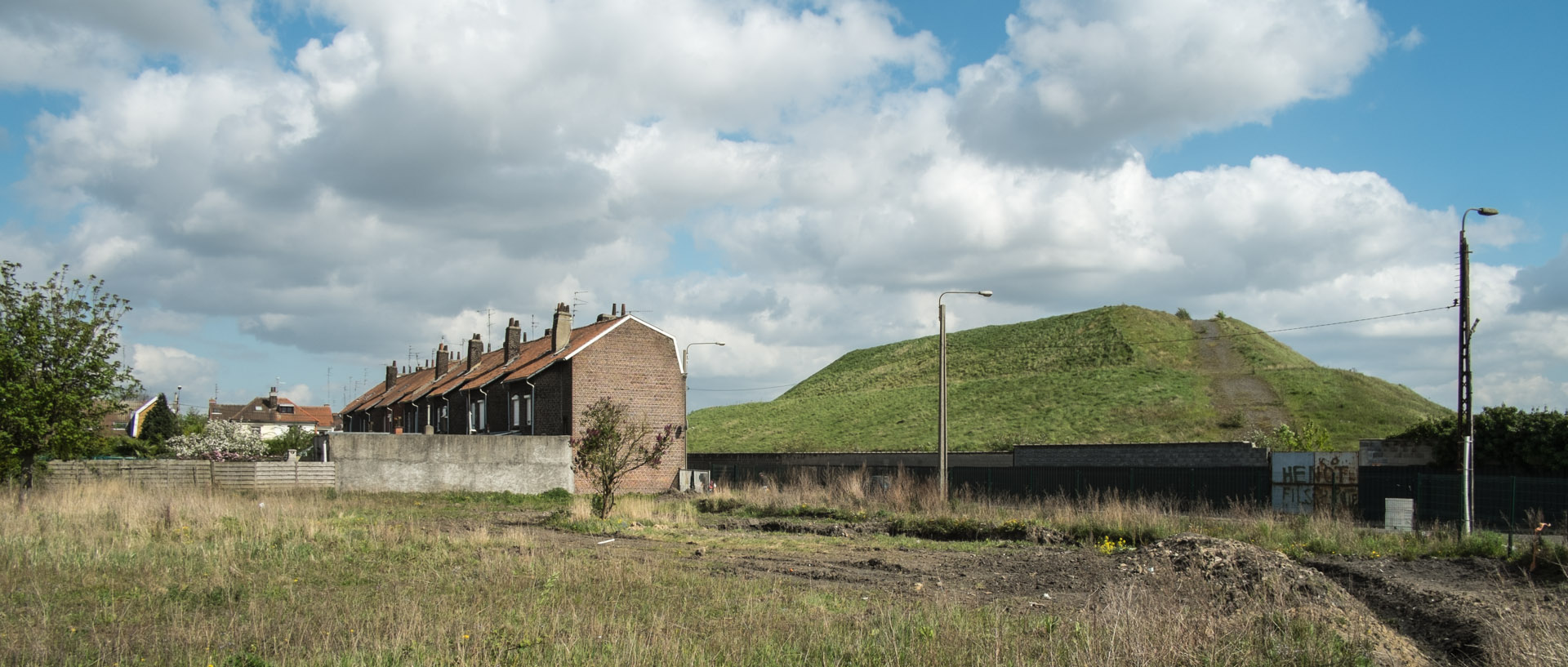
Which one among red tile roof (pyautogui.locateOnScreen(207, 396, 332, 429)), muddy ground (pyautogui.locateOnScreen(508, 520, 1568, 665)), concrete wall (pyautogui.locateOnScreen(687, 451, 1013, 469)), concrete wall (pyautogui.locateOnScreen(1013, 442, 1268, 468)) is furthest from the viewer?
red tile roof (pyautogui.locateOnScreen(207, 396, 332, 429))

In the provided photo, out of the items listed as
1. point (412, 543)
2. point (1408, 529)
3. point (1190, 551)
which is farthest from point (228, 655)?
point (1408, 529)

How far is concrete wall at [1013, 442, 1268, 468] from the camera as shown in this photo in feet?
117

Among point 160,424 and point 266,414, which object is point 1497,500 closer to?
point 160,424

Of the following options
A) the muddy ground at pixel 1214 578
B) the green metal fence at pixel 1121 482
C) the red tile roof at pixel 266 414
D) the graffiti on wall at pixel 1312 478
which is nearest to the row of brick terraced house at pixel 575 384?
the green metal fence at pixel 1121 482

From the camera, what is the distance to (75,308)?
2138 centimetres

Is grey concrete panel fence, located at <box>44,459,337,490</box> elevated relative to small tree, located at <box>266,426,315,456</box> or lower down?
elevated

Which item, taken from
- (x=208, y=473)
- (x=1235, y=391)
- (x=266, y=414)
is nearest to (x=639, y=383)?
(x=208, y=473)

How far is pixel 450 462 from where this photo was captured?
3812cm

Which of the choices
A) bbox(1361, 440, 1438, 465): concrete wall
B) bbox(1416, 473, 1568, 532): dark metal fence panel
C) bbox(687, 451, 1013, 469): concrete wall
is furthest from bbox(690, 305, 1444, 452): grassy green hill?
bbox(1416, 473, 1568, 532): dark metal fence panel

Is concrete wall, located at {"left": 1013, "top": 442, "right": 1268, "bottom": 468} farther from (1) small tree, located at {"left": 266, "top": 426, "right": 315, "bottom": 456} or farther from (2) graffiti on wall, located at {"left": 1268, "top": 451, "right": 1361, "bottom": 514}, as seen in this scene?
(1) small tree, located at {"left": 266, "top": 426, "right": 315, "bottom": 456}

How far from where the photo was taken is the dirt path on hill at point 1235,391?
62.6m

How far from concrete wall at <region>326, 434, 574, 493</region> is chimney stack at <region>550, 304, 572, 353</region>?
535cm

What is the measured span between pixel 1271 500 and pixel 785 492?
14.7 meters

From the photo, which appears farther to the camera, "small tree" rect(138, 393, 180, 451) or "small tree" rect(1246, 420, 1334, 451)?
"small tree" rect(138, 393, 180, 451)
